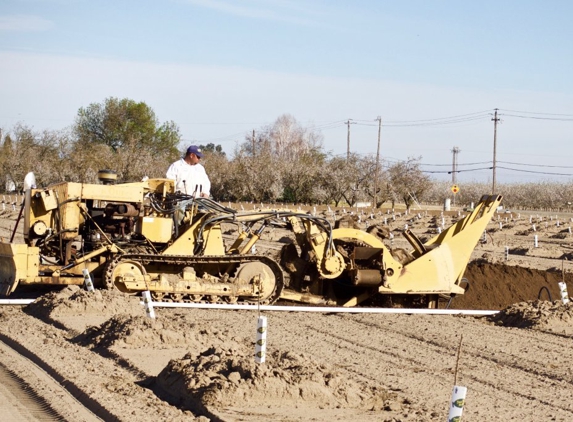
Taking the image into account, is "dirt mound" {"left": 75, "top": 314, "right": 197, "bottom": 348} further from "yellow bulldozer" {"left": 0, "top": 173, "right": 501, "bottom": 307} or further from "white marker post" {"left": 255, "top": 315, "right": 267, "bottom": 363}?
"yellow bulldozer" {"left": 0, "top": 173, "right": 501, "bottom": 307}

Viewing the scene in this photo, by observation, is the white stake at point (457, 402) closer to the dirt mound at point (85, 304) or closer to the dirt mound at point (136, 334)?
the dirt mound at point (136, 334)

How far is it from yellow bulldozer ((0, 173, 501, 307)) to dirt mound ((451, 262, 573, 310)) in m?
3.34

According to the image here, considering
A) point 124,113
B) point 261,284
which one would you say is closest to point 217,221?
point 261,284

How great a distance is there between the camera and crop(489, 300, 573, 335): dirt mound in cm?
1330

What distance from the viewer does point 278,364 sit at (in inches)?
340

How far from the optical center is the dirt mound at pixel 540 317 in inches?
524

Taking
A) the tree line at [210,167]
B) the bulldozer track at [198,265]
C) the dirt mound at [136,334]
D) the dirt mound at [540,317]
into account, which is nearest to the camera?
the dirt mound at [136,334]

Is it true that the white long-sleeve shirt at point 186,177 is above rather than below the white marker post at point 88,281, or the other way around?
above

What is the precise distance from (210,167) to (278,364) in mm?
67371

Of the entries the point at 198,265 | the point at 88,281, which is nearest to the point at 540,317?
the point at 198,265

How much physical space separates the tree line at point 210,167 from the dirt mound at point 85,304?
4003cm

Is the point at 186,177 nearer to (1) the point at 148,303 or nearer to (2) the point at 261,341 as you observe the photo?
(1) the point at 148,303

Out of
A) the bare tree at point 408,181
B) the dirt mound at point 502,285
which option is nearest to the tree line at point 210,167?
the bare tree at point 408,181

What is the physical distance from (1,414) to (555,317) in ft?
29.0
